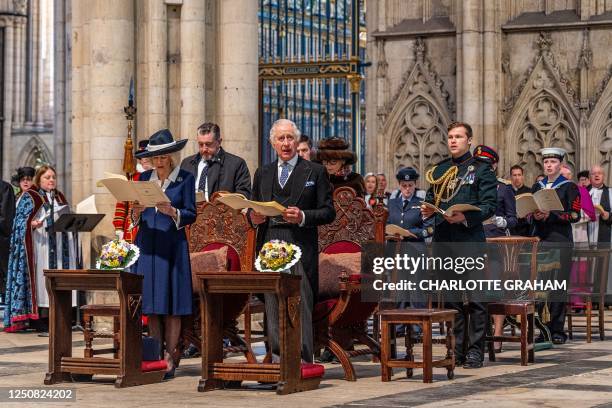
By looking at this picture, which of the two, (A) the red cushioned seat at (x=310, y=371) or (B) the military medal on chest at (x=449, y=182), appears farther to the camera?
(B) the military medal on chest at (x=449, y=182)

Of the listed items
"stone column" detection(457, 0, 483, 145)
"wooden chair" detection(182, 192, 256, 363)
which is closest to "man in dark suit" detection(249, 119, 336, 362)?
"wooden chair" detection(182, 192, 256, 363)

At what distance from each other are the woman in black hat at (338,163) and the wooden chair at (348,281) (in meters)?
0.79

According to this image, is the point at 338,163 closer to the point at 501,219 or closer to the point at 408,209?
the point at 501,219

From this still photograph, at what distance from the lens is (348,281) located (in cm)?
1153

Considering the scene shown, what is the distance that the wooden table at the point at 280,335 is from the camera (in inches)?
401

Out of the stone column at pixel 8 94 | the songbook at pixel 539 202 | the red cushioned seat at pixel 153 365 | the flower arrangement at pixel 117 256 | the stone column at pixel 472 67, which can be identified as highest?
the stone column at pixel 8 94

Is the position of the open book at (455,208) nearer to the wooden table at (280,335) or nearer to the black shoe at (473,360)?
the black shoe at (473,360)

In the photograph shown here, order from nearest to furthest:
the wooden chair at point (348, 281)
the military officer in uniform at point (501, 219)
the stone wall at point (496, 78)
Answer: the wooden chair at point (348, 281)
the military officer in uniform at point (501, 219)
the stone wall at point (496, 78)

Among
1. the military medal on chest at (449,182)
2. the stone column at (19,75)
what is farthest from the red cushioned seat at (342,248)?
the stone column at (19,75)

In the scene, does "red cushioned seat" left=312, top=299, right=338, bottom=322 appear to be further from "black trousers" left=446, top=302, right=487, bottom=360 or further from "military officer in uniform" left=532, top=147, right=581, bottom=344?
"military officer in uniform" left=532, top=147, right=581, bottom=344

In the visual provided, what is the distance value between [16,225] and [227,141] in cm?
261

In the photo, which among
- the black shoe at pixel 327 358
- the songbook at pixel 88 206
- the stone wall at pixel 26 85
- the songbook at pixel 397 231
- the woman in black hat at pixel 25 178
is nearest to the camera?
the black shoe at pixel 327 358

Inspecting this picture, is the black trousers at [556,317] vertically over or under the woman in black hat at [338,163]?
under

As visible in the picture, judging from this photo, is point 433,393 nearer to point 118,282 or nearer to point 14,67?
point 118,282
